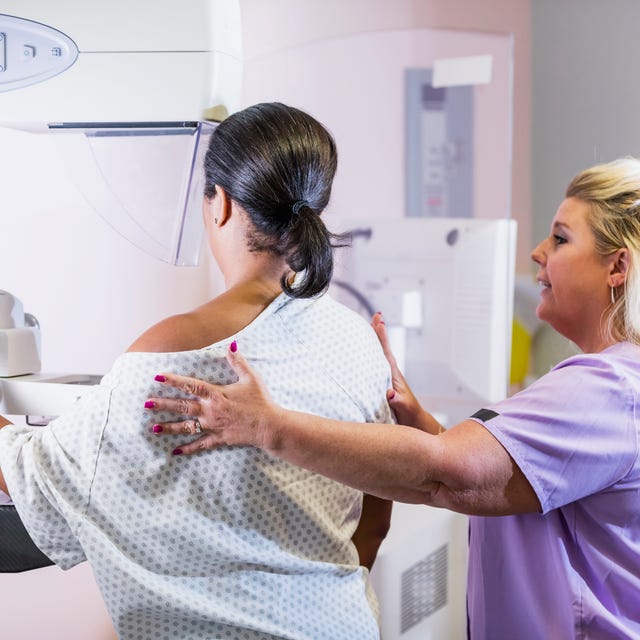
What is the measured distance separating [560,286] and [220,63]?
59cm

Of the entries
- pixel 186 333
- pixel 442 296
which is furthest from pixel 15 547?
pixel 442 296

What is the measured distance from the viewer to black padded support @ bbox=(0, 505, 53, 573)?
1.08 metres

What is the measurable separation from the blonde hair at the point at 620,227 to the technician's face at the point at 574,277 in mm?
15

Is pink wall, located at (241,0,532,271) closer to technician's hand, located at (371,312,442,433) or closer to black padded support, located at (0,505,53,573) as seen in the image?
technician's hand, located at (371,312,442,433)

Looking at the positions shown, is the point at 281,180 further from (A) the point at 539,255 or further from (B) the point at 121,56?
(A) the point at 539,255

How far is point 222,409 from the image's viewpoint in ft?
3.16

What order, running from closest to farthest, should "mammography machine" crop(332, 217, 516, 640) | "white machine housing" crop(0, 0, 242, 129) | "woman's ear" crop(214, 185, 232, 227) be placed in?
"woman's ear" crop(214, 185, 232, 227), "white machine housing" crop(0, 0, 242, 129), "mammography machine" crop(332, 217, 516, 640)

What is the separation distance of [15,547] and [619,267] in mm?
894

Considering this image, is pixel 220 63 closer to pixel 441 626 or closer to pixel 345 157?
pixel 441 626

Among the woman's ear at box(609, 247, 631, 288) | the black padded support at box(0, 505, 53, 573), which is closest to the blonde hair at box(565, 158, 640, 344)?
the woman's ear at box(609, 247, 631, 288)

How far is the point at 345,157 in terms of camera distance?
2811 mm

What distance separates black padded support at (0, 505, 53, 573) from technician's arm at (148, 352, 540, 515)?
0.25m

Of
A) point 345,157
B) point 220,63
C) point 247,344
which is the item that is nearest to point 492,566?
point 247,344

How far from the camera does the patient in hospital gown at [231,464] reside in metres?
0.98
